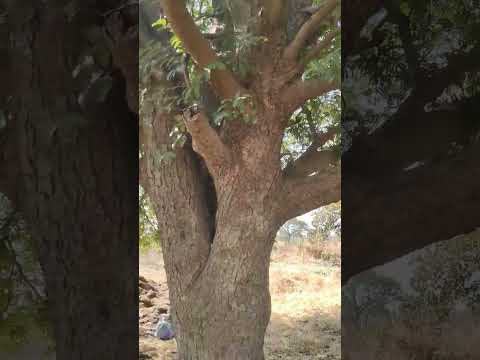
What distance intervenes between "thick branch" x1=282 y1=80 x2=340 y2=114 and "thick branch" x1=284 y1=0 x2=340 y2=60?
14 cm

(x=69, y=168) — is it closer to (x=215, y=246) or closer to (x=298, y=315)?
(x=215, y=246)

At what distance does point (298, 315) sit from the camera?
282 cm

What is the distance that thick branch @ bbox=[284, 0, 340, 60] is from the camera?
198 centimetres

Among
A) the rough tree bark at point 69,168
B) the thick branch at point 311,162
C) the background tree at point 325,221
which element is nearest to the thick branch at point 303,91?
the thick branch at point 311,162

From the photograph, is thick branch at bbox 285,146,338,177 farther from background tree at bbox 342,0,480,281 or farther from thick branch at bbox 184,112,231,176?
background tree at bbox 342,0,480,281

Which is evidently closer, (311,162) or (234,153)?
(234,153)

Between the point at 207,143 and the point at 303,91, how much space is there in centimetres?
48

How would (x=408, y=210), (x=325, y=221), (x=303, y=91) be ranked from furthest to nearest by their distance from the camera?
(x=325, y=221) → (x=303, y=91) → (x=408, y=210)

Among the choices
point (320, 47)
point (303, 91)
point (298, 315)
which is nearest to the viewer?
point (320, 47)

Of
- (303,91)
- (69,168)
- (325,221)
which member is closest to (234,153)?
(303,91)

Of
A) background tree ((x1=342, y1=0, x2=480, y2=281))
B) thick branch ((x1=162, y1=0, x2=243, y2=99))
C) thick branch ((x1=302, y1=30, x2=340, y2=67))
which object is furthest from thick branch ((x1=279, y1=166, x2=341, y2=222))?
background tree ((x1=342, y1=0, x2=480, y2=281))

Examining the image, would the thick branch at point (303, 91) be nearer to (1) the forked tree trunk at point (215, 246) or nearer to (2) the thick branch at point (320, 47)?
(2) the thick branch at point (320, 47)

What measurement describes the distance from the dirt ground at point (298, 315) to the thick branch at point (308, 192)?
18.6 inches

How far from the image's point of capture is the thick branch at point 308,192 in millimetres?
2314
